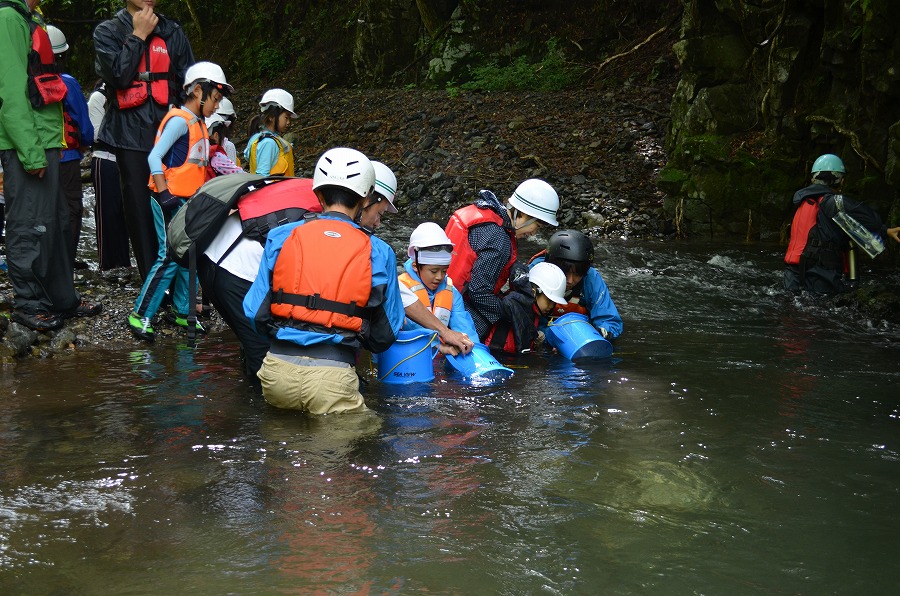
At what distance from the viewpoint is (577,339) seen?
24.9ft

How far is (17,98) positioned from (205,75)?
4.43 feet

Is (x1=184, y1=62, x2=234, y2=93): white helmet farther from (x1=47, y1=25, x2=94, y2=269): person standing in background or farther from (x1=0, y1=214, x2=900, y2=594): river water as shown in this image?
(x1=0, y1=214, x2=900, y2=594): river water

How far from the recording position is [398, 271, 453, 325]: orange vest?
260 inches

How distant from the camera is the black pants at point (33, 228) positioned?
681 cm

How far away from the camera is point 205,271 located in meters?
5.92

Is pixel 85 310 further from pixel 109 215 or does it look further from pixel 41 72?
pixel 41 72

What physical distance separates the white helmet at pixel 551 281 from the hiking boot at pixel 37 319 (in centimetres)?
390

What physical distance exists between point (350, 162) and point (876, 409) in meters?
3.82

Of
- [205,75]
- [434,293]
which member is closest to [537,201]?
[434,293]

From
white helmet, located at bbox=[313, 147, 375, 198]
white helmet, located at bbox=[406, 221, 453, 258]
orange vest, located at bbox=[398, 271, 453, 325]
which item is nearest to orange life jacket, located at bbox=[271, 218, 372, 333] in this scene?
white helmet, located at bbox=[313, 147, 375, 198]

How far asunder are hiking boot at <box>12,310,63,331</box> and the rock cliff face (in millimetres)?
9371

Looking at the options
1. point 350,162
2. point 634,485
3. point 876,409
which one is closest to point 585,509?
point 634,485

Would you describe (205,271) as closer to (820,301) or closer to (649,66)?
(820,301)

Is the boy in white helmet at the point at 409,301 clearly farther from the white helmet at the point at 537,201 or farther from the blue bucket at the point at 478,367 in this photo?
the white helmet at the point at 537,201
